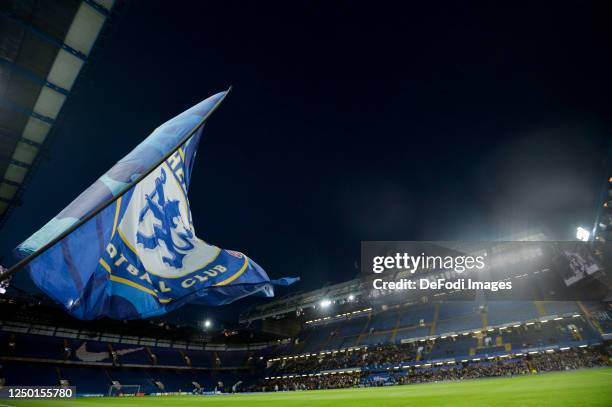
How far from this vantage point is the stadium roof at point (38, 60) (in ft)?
30.1

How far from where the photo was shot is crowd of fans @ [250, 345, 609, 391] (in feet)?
82.9

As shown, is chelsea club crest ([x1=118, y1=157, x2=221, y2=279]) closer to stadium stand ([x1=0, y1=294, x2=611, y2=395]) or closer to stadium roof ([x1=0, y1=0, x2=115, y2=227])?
stadium roof ([x1=0, y1=0, x2=115, y2=227])

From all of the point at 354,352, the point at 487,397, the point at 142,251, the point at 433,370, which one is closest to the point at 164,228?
the point at 142,251

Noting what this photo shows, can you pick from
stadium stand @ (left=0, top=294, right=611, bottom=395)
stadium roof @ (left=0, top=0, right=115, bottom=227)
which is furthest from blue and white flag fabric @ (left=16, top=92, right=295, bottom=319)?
stadium stand @ (left=0, top=294, right=611, bottom=395)

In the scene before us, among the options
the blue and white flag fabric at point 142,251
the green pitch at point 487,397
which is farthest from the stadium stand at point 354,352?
the blue and white flag fabric at point 142,251

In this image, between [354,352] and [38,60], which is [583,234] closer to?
[354,352]

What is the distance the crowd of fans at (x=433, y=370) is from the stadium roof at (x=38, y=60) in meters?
34.4

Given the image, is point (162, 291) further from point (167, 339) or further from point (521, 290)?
point (167, 339)

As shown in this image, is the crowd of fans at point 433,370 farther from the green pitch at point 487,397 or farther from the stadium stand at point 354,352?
the green pitch at point 487,397

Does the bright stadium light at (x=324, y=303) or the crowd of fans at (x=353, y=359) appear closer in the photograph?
the crowd of fans at (x=353, y=359)

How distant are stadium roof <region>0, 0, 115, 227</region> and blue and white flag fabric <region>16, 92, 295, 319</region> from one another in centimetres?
716

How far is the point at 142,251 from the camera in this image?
5301mm

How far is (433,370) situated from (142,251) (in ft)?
114

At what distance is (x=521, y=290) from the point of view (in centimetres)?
3759
